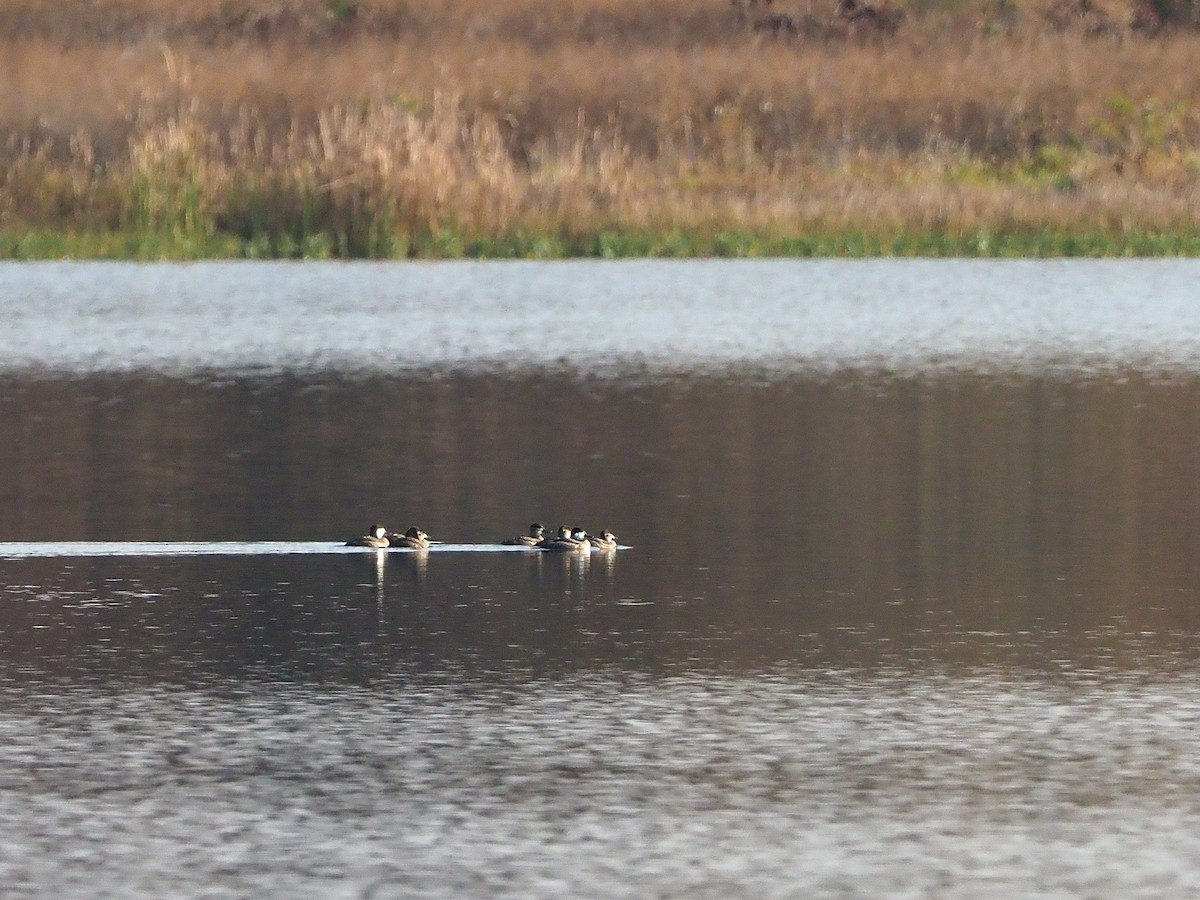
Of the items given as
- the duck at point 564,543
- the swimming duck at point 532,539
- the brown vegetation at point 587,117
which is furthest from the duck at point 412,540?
the brown vegetation at point 587,117

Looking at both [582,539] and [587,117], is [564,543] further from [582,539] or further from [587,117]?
[587,117]

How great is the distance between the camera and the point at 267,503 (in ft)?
39.1

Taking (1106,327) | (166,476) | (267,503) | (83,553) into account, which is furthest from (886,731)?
(1106,327)

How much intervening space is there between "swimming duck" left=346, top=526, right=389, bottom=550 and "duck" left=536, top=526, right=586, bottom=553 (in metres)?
0.65

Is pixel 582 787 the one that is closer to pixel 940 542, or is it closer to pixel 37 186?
pixel 940 542

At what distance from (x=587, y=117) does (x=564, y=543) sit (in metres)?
22.6

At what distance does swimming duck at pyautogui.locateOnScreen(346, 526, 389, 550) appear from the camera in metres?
10.6

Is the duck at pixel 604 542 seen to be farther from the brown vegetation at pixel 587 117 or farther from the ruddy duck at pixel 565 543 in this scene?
the brown vegetation at pixel 587 117

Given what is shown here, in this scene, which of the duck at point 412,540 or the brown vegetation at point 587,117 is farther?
the brown vegetation at point 587,117

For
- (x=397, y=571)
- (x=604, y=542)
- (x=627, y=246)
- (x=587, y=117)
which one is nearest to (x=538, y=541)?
(x=604, y=542)

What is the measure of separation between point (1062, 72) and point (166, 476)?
957 inches

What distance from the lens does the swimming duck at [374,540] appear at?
1061 centimetres

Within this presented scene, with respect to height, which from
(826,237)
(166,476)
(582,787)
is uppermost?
(826,237)

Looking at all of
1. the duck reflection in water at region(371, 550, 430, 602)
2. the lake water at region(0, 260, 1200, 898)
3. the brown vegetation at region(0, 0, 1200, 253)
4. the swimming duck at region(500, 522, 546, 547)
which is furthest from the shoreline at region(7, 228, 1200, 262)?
the duck reflection in water at region(371, 550, 430, 602)
